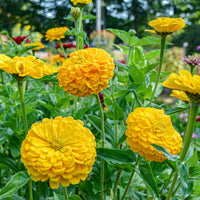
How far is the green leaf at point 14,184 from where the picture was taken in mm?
439

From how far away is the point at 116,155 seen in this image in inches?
21.5

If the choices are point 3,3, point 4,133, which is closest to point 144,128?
point 4,133

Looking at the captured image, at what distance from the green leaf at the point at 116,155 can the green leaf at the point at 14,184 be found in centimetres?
15

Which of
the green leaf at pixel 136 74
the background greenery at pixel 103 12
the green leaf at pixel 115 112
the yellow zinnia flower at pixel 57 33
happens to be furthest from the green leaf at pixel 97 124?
the background greenery at pixel 103 12

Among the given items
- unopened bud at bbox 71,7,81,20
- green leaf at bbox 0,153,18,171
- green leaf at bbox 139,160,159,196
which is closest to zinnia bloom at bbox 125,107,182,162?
green leaf at bbox 139,160,159,196

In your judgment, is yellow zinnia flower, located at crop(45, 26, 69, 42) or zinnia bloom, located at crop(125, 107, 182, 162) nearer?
zinnia bloom, located at crop(125, 107, 182, 162)

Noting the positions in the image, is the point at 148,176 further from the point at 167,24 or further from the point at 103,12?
the point at 103,12

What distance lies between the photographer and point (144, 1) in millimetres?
8508

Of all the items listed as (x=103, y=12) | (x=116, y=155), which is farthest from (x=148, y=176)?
(x=103, y=12)

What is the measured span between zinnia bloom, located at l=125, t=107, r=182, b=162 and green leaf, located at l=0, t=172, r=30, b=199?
0.69ft

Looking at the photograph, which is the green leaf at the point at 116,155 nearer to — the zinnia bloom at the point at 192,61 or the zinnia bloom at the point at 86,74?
the zinnia bloom at the point at 86,74

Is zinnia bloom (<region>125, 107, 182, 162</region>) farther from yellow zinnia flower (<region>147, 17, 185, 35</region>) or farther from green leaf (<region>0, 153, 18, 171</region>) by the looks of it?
green leaf (<region>0, 153, 18, 171</region>)

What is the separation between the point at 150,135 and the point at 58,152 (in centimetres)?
17

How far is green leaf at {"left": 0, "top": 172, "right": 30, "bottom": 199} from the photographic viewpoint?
1.44 ft
